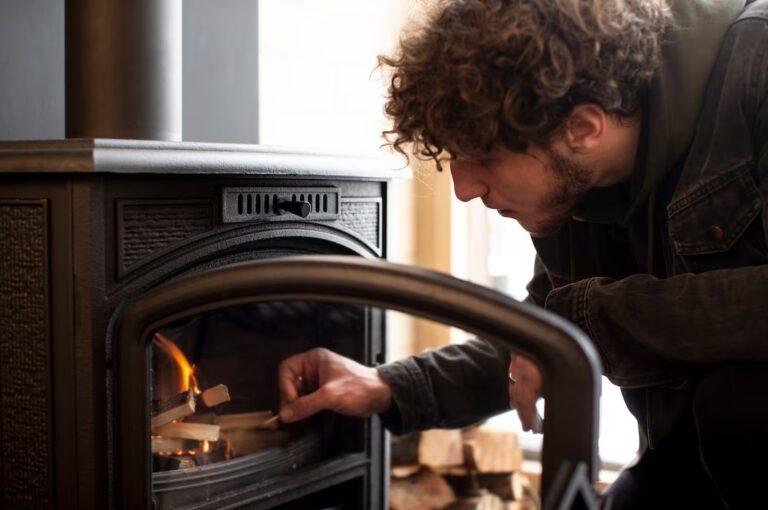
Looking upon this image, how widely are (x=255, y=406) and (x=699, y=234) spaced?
65 centimetres

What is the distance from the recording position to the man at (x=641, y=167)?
3.87ft

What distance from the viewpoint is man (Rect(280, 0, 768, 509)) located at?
1181 millimetres

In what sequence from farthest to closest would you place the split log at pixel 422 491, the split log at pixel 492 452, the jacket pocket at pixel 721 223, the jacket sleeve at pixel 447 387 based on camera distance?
the split log at pixel 492 452
the split log at pixel 422 491
the jacket sleeve at pixel 447 387
the jacket pocket at pixel 721 223

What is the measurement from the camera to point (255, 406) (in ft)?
4.59

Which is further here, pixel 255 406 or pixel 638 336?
pixel 255 406

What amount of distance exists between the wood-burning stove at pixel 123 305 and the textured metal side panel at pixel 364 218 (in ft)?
0.30

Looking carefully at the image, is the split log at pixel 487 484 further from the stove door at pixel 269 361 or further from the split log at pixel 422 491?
the stove door at pixel 269 361

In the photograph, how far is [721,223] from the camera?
1.24m

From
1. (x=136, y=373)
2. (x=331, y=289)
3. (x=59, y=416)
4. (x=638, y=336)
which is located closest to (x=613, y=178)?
(x=638, y=336)

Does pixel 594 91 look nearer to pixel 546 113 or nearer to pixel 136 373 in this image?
pixel 546 113

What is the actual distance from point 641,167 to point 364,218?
1.55 ft

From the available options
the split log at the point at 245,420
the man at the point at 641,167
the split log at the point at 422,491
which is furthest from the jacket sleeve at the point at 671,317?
the split log at the point at 422,491

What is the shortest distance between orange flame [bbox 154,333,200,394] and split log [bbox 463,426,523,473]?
1065 mm

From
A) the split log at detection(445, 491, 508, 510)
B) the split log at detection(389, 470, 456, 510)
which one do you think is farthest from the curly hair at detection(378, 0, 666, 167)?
the split log at detection(445, 491, 508, 510)
